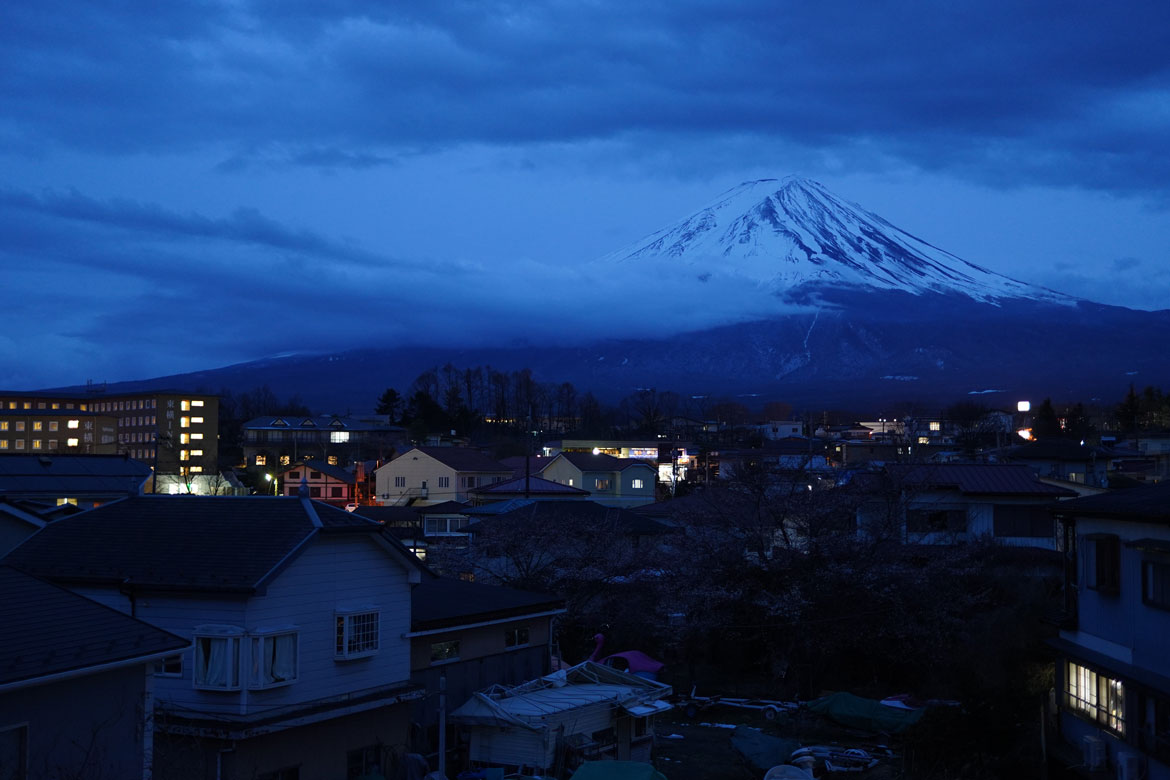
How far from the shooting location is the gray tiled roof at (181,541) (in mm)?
14617

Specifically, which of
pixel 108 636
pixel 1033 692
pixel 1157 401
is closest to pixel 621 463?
pixel 1033 692

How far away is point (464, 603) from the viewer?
63.8 ft

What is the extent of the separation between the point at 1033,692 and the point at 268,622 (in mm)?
12252

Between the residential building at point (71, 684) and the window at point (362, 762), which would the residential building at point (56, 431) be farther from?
the residential building at point (71, 684)

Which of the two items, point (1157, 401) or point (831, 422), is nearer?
point (1157, 401)

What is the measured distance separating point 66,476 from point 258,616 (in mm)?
32316

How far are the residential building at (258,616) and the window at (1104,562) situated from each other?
9.89 metres

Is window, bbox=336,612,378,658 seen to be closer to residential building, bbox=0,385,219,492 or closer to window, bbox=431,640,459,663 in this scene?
window, bbox=431,640,459,663

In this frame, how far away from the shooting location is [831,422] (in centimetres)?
13588

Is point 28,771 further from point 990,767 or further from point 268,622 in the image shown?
point 990,767

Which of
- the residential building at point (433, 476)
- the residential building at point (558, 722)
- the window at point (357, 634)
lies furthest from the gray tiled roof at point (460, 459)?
the window at point (357, 634)

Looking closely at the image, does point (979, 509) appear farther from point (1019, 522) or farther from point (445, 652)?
point (445, 652)

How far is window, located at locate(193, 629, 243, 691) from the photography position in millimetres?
14086

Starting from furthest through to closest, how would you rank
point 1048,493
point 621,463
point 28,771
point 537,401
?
Result: point 537,401
point 621,463
point 1048,493
point 28,771
